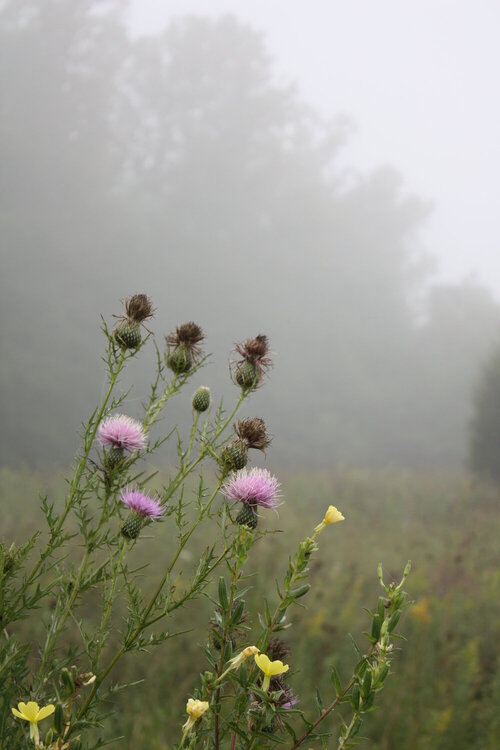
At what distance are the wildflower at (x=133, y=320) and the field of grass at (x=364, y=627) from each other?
33 centimetres

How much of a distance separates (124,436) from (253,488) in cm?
24

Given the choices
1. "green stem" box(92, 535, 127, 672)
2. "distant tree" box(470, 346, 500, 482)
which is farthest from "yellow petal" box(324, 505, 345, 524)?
"distant tree" box(470, 346, 500, 482)

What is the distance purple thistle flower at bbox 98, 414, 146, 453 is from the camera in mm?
914

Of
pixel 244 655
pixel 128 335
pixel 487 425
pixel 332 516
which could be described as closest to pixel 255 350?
pixel 128 335

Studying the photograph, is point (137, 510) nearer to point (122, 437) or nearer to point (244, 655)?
point (122, 437)

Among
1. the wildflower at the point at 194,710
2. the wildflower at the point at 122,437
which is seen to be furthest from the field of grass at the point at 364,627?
the wildflower at the point at 122,437

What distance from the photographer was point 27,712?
1.74 ft

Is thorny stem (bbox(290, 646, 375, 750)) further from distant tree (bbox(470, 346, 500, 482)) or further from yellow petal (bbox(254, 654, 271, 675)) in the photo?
distant tree (bbox(470, 346, 500, 482))

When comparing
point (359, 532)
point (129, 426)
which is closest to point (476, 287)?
point (359, 532)

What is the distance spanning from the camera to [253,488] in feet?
2.56

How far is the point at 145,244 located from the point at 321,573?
16.0 metres

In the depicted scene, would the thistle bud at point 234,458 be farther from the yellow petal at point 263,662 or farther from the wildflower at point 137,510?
the yellow petal at point 263,662

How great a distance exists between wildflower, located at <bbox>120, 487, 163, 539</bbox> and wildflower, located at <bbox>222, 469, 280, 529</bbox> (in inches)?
3.9

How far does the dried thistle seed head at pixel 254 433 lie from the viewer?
0.85 metres
